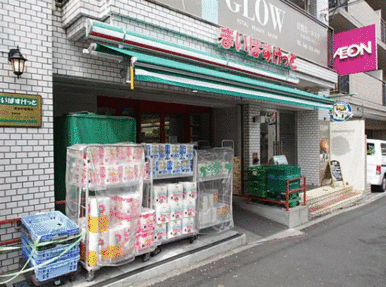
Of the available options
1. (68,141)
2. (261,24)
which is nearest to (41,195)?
(68,141)

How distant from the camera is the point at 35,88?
14.6ft

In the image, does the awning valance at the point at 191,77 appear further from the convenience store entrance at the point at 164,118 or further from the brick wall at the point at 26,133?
the convenience store entrance at the point at 164,118

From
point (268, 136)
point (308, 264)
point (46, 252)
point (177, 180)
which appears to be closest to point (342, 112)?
point (268, 136)

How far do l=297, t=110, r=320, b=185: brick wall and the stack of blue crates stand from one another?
33.1 feet

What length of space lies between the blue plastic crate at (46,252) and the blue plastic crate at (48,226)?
146 millimetres

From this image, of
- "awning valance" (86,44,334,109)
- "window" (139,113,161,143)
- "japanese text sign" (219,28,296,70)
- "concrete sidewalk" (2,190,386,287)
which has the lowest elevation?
"concrete sidewalk" (2,190,386,287)

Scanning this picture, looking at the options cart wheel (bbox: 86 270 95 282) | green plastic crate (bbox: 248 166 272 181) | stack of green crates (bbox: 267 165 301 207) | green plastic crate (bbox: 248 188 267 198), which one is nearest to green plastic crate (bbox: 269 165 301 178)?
stack of green crates (bbox: 267 165 301 207)

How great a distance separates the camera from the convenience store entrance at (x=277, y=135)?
10.6m

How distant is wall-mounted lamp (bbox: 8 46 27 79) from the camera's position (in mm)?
4096

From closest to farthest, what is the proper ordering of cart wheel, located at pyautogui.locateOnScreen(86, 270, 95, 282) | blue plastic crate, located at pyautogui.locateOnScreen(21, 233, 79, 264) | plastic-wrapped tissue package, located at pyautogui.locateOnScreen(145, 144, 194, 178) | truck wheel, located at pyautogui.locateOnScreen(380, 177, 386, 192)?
1. blue plastic crate, located at pyautogui.locateOnScreen(21, 233, 79, 264)
2. cart wheel, located at pyautogui.locateOnScreen(86, 270, 95, 282)
3. plastic-wrapped tissue package, located at pyautogui.locateOnScreen(145, 144, 194, 178)
4. truck wheel, located at pyautogui.locateOnScreen(380, 177, 386, 192)

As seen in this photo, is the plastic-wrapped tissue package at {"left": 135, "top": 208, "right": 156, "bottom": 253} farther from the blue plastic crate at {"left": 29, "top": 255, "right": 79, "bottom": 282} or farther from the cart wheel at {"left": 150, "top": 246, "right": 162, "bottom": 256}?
the blue plastic crate at {"left": 29, "top": 255, "right": 79, "bottom": 282}

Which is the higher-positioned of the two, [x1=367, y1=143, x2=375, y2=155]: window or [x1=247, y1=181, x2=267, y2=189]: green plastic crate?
[x1=367, y1=143, x2=375, y2=155]: window

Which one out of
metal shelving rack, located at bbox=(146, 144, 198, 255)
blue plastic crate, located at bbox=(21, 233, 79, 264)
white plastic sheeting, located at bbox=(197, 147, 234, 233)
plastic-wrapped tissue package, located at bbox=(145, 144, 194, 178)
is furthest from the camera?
white plastic sheeting, located at bbox=(197, 147, 234, 233)

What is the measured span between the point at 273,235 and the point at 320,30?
764 centimetres
